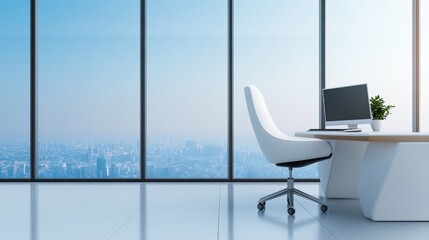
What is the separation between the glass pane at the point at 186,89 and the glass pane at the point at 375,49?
141cm

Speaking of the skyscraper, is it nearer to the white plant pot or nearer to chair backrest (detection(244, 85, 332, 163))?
chair backrest (detection(244, 85, 332, 163))

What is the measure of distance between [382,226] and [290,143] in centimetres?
89

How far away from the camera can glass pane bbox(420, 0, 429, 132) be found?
5.86m

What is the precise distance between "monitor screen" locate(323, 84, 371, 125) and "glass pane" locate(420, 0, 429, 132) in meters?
1.79

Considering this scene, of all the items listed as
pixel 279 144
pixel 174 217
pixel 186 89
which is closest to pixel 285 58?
pixel 186 89

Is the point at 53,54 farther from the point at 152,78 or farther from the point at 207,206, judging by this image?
the point at 207,206

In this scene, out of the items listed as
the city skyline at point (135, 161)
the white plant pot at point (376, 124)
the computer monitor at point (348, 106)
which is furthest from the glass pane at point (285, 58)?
the white plant pot at point (376, 124)

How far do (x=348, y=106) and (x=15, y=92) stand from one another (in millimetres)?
4121

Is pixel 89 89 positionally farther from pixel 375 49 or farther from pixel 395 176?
pixel 395 176

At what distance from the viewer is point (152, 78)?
19.4 feet

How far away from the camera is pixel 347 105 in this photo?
4.51m

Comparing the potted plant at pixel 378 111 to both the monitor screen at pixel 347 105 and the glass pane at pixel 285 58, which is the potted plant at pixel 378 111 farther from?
the glass pane at pixel 285 58

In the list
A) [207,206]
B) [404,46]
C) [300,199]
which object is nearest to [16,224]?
[207,206]

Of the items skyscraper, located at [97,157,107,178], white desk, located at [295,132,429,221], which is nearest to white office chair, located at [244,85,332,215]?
white desk, located at [295,132,429,221]
